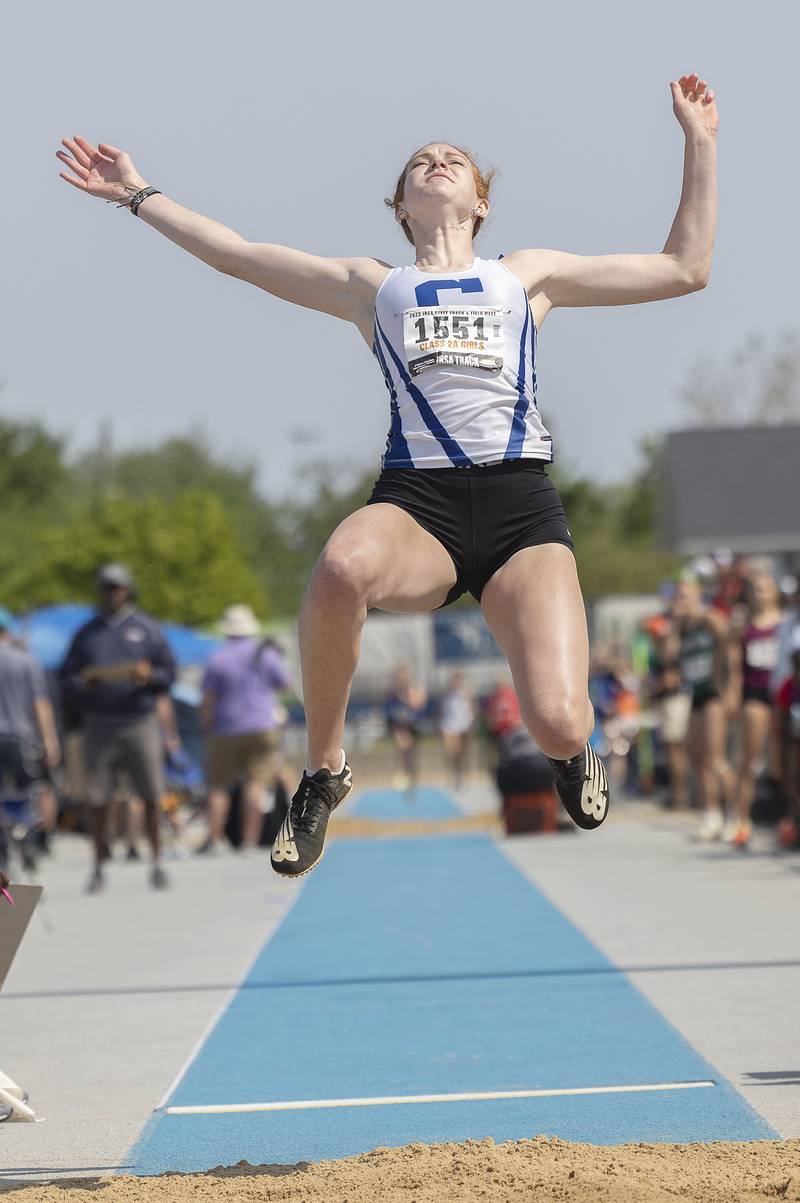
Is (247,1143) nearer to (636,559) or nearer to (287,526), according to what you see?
(636,559)

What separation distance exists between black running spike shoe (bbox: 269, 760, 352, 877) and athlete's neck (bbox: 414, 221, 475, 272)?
4.86 feet

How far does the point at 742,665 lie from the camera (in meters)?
14.1

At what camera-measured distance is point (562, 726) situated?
4855mm

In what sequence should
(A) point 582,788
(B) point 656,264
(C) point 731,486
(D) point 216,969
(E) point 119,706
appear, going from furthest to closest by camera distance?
(C) point 731,486 < (E) point 119,706 < (D) point 216,969 < (B) point 656,264 < (A) point 582,788

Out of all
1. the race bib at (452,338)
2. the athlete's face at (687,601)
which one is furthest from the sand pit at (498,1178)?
the athlete's face at (687,601)

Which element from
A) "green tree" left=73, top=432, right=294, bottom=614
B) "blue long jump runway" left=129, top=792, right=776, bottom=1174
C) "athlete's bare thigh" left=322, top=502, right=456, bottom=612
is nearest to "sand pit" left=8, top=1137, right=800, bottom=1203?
"blue long jump runway" left=129, top=792, right=776, bottom=1174

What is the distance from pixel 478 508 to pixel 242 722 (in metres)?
11.5

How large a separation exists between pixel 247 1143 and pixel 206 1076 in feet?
3.44

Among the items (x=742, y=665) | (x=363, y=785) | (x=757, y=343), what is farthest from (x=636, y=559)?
(x=742, y=665)

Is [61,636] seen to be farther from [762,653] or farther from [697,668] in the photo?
[762,653]

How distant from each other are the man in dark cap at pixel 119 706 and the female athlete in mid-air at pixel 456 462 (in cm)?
811

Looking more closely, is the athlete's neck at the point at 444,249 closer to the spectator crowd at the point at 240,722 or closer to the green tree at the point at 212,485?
the spectator crowd at the point at 240,722

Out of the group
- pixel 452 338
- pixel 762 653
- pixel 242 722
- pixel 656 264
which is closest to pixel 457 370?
pixel 452 338

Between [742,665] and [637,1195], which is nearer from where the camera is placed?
[637,1195]
